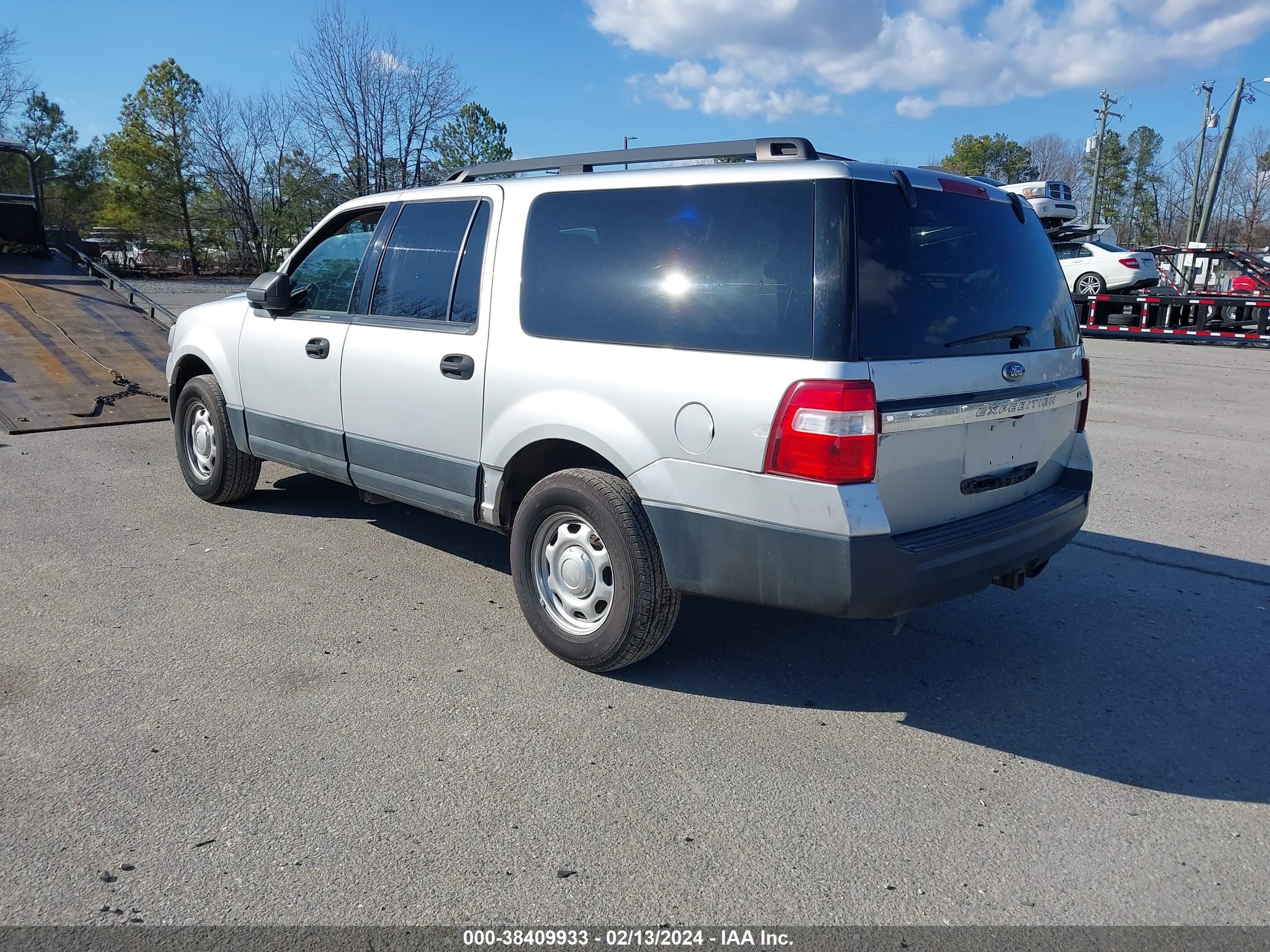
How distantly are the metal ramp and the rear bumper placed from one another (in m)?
6.96

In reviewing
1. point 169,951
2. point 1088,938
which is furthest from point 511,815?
point 1088,938

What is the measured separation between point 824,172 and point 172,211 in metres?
44.7

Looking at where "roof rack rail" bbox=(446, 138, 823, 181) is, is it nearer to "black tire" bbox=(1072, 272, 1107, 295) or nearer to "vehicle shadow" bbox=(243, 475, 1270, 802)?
"vehicle shadow" bbox=(243, 475, 1270, 802)

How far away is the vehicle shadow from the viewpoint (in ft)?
11.3

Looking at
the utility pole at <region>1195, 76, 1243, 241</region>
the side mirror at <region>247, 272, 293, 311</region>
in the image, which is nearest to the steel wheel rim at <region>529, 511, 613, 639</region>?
the side mirror at <region>247, 272, 293, 311</region>

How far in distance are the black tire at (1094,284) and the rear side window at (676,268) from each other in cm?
2134

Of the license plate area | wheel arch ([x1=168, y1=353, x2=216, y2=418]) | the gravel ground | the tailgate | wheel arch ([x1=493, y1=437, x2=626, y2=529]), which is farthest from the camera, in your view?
the gravel ground

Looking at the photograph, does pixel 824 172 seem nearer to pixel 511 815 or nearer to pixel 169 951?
pixel 511 815

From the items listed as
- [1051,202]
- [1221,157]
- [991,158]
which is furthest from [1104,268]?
[991,158]

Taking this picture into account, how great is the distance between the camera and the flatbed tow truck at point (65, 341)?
8.66 meters

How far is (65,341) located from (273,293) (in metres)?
5.93

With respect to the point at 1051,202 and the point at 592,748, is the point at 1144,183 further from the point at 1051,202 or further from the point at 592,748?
the point at 592,748

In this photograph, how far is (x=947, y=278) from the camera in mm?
3572

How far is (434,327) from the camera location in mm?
4539
